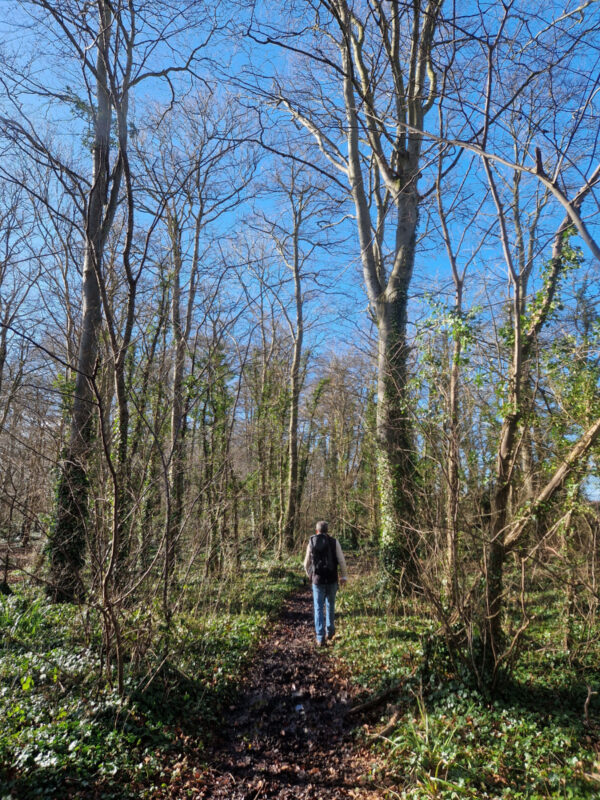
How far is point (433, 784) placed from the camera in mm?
3225

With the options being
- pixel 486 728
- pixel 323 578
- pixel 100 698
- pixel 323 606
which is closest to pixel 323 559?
pixel 323 578

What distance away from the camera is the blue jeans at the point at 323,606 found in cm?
690

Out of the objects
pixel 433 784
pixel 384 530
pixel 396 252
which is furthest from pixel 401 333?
pixel 433 784

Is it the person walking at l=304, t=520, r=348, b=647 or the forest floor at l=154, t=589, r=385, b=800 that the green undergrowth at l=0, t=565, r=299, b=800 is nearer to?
the forest floor at l=154, t=589, r=385, b=800

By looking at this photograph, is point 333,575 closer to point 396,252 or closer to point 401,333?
point 401,333

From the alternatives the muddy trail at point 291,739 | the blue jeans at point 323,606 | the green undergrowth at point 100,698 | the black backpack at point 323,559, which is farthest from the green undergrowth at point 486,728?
the green undergrowth at point 100,698

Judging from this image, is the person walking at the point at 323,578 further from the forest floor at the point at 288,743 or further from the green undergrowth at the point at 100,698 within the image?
the green undergrowth at the point at 100,698

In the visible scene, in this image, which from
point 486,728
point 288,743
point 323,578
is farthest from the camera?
point 323,578

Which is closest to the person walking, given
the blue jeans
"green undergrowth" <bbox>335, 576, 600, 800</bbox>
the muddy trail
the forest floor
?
the blue jeans

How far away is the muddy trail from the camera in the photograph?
3.62m

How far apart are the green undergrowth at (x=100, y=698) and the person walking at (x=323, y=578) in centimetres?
107

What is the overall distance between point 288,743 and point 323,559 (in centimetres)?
285

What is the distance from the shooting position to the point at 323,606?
695cm

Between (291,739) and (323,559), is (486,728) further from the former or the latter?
(323,559)
